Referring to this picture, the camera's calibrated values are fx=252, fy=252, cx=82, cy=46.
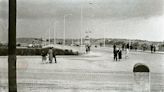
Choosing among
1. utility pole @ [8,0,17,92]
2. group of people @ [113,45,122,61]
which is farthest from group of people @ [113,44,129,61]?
utility pole @ [8,0,17,92]

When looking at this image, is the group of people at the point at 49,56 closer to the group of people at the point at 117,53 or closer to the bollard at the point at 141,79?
the group of people at the point at 117,53

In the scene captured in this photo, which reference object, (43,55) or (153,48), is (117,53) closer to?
(153,48)

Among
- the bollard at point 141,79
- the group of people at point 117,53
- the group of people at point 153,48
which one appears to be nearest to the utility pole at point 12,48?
the group of people at point 117,53

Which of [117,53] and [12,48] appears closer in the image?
[12,48]

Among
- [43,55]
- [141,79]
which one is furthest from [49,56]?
[141,79]

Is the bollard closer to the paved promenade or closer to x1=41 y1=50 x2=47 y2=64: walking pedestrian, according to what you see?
the paved promenade

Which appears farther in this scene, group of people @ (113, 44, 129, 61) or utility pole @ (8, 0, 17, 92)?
group of people @ (113, 44, 129, 61)
